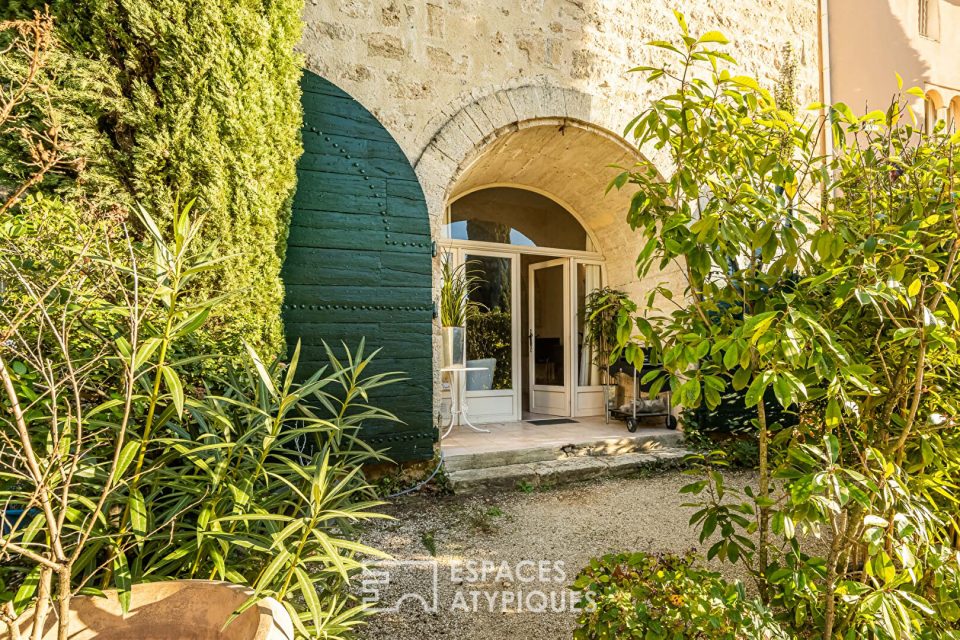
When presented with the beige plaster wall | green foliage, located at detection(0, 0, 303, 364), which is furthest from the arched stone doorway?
the beige plaster wall

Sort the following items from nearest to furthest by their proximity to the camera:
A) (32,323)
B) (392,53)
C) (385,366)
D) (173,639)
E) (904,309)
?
1. (173,639)
2. (904,309)
3. (32,323)
4. (385,366)
5. (392,53)

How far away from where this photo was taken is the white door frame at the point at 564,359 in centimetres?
638

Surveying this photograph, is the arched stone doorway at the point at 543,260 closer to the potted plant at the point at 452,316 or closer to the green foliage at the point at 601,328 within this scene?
the green foliage at the point at 601,328

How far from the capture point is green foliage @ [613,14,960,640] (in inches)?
49.7

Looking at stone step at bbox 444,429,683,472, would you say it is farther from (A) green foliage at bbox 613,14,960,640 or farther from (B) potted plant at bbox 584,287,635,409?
(A) green foliage at bbox 613,14,960,640

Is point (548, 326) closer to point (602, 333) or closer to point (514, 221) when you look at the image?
point (602, 333)

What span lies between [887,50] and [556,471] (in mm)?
7056

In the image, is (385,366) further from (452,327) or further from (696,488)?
(696,488)

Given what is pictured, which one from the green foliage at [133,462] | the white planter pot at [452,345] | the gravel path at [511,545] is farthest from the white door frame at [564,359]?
the green foliage at [133,462]

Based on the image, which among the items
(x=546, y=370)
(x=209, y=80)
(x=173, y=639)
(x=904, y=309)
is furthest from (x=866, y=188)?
(x=546, y=370)

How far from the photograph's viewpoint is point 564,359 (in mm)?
6441

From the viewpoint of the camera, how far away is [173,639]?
1100 millimetres

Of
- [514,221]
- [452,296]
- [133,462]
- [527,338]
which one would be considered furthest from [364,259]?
[527,338]

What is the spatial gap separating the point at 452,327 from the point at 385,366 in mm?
1262
